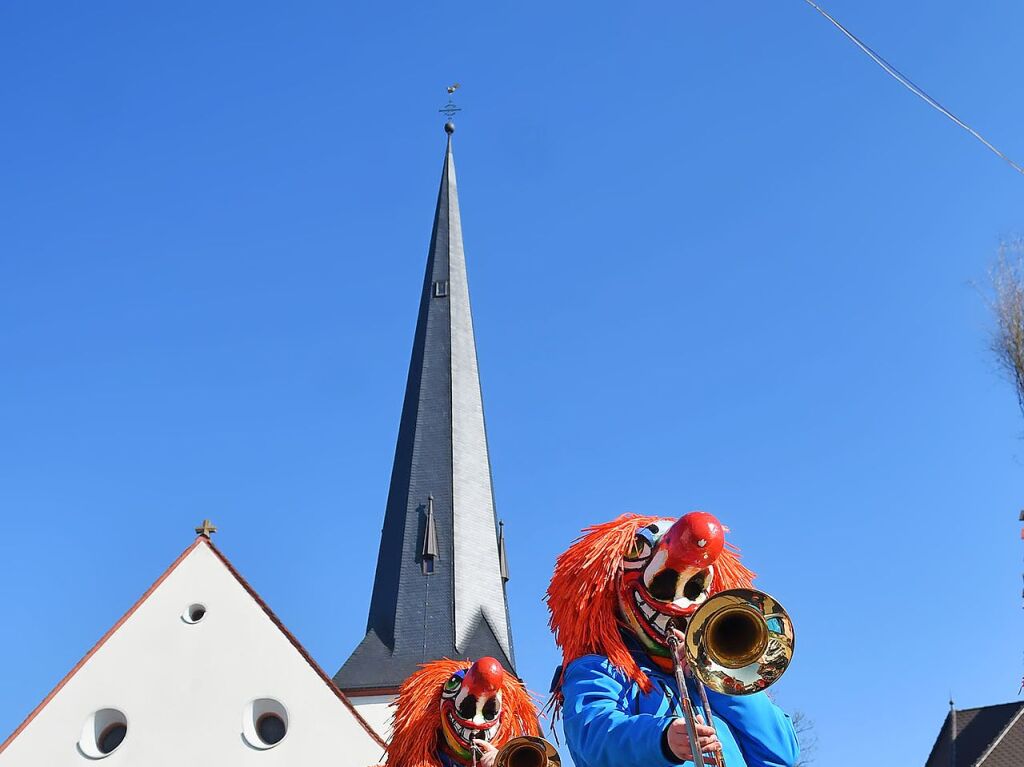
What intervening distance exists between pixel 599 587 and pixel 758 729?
2.65ft

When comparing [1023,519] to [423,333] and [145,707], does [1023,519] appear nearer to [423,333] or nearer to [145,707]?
[145,707]

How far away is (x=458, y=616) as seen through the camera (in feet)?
80.9

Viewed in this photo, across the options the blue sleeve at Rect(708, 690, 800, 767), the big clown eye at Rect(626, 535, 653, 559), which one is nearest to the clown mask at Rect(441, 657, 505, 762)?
the big clown eye at Rect(626, 535, 653, 559)

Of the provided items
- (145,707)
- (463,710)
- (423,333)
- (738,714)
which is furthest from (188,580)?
(738,714)

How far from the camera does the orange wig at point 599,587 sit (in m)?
4.72

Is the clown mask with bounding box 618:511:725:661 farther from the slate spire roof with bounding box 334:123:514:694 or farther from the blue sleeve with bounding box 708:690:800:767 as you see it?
the slate spire roof with bounding box 334:123:514:694

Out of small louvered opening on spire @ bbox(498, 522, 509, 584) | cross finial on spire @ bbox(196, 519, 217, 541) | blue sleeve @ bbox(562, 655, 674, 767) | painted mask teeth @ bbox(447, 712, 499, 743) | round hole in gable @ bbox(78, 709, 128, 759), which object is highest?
small louvered opening on spire @ bbox(498, 522, 509, 584)

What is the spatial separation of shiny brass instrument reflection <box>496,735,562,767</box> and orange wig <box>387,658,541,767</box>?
3.66 ft

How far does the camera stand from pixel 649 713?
450 cm

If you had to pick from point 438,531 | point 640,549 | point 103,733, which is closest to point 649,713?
point 640,549

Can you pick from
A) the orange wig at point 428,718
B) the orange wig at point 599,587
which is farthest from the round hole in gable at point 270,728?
the orange wig at point 599,587

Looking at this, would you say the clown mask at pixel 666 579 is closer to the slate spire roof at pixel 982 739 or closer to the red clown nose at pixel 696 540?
the red clown nose at pixel 696 540

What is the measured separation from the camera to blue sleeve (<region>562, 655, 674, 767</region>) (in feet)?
13.5

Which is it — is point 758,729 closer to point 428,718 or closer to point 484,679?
point 484,679
